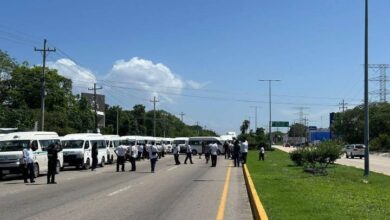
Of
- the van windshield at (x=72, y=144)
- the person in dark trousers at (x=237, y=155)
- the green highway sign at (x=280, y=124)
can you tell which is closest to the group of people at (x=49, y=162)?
the van windshield at (x=72, y=144)

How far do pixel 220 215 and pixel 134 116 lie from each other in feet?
501

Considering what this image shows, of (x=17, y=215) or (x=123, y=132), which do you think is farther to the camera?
(x=123, y=132)

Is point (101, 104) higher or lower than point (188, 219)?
higher

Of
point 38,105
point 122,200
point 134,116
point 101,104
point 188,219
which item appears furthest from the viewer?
point 134,116

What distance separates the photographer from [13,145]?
29109 mm

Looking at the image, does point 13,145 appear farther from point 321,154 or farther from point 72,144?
point 321,154

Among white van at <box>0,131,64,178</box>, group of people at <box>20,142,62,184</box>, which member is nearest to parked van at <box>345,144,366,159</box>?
white van at <box>0,131,64,178</box>

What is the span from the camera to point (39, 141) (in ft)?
98.1

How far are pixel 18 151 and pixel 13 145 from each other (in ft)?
2.62

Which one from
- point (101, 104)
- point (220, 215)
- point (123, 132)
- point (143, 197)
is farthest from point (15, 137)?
point (123, 132)

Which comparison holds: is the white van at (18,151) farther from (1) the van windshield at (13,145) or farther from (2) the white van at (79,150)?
(2) the white van at (79,150)

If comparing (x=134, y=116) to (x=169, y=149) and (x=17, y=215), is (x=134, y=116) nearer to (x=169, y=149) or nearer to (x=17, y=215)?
(x=169, y=149)

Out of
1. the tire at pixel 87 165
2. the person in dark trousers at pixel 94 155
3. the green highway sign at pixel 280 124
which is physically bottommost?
the tire at pixel 87 165

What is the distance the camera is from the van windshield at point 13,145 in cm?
2890
